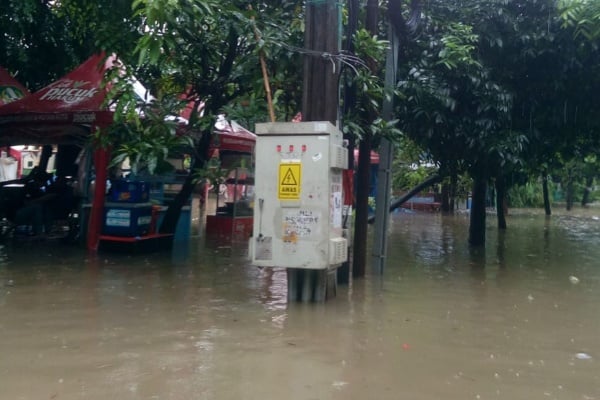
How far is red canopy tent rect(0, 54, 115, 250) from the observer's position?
11.1m

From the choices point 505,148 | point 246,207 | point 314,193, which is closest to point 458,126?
point 505,148

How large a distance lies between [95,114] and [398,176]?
18300mm

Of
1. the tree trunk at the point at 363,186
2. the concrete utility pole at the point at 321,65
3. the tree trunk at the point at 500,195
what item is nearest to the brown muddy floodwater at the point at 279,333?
the tree trunk at the point at 363,186

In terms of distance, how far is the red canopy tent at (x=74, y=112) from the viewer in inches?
435

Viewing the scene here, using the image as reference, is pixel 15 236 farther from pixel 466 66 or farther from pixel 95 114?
pixel 466 66

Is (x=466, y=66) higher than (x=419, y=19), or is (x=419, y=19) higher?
(x=419, y=19)

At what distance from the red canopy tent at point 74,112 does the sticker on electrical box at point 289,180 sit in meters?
4.94

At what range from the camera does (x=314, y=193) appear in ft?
22.7

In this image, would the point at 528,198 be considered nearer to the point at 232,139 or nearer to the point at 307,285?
the point at 232,139

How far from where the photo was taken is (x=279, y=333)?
20.5ft

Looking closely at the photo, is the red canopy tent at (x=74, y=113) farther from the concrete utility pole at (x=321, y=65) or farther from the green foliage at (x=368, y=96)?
the concrete utility pole at (x=321, y=65)

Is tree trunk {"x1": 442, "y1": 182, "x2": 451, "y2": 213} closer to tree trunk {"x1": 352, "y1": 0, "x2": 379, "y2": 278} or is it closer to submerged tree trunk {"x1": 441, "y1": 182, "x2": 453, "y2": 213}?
submerged tree trunk {"x1": 441, "y1": 182, "x2": 453, "y2": 213}

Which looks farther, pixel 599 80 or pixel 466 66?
pixel 599 80

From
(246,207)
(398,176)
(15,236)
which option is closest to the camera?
(15,236)
